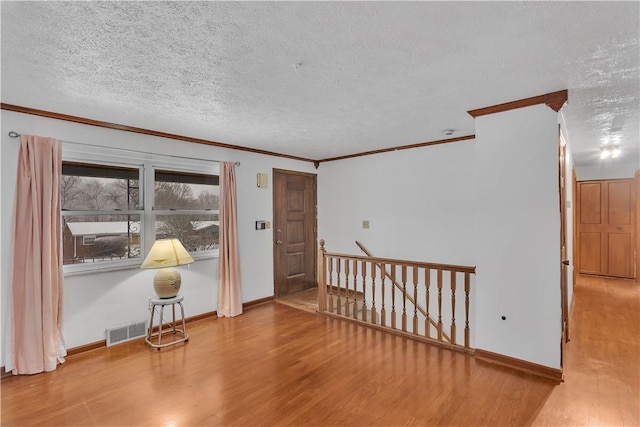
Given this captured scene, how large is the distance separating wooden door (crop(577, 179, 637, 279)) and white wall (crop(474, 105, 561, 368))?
539cm

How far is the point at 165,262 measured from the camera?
132 inches

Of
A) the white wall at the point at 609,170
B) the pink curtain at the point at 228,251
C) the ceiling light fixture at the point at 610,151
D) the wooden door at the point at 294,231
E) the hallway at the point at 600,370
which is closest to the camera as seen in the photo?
the hallway at the point at 600,370

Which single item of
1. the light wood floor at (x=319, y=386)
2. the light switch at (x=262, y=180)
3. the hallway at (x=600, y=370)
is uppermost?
the light switch at (x=262, y=180)

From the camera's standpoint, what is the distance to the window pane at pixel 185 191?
3.91 m

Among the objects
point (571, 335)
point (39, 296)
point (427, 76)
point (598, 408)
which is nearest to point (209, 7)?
point (427, 76)

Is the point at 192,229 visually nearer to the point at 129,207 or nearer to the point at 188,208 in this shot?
the point at 188,208

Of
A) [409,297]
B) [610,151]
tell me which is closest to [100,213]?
[409,297]

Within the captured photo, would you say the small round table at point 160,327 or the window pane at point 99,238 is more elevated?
the window pane at point 99,238

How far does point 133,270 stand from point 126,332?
68 cm

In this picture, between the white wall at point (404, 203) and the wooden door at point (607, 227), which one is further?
the wooden door at point (607, 227)

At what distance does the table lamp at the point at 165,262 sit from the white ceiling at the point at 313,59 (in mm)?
1345

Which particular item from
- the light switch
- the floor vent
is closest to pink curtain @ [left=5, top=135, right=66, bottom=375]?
the floor vent

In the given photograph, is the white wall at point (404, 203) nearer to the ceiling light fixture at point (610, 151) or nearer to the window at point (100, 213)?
the ceiling light fixture at point (610, 151)

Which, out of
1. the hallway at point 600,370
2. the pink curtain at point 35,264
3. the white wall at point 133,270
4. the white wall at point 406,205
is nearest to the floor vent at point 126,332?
the white wall at point 133,270
